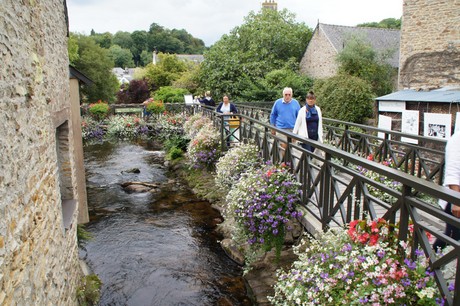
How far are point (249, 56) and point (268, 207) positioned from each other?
23.7 m

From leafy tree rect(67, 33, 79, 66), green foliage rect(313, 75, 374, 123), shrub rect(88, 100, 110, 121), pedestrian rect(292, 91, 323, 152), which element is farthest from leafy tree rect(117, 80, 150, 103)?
pedestrian rect(292, 91, 323, 152)

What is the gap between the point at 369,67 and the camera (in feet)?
72.5

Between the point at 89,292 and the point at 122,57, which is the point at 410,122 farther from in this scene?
the point at 122,57

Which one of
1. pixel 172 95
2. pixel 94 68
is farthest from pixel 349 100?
pixel 94 68

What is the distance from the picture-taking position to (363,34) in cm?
2452

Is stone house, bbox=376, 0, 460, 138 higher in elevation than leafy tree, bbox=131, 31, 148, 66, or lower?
lower

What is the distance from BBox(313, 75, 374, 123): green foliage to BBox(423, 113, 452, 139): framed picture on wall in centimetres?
707

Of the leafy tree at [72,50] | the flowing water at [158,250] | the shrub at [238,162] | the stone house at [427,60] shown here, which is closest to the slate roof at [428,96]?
the stone house at [427,60]

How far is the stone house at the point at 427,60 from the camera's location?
12538 mm

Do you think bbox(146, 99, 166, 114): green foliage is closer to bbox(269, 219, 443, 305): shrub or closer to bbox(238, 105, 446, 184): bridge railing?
bbox(238, 105, 446, 184): bridge railing

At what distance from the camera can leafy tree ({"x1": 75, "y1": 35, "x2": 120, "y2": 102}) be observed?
1395 inches

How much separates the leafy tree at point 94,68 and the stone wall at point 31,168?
32.2m

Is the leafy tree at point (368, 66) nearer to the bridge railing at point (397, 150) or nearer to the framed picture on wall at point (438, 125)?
the framed picture on wall at point (438, 125)

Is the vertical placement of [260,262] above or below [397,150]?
below
